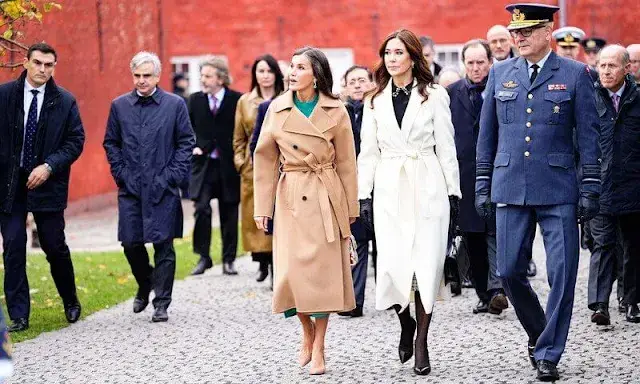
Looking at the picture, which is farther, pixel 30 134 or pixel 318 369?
pixel 30 134

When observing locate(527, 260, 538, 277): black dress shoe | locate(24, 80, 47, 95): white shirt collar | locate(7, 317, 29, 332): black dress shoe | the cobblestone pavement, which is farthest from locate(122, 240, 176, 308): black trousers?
locate(527, 260, 538, 277): black dress shoe

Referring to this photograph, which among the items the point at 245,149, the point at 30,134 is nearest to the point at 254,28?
the point at 245,149

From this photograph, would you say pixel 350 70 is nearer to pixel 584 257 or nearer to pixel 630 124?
pixel 630 124

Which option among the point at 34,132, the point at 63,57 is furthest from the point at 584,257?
the point at 63,57

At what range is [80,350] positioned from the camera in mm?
10242

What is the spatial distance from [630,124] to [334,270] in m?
2.99

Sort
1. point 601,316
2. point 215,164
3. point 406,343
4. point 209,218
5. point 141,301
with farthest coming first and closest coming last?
1. point 209,218
2. point 215,164
3. point 141,301
4. point 601,316
5. point 406,343

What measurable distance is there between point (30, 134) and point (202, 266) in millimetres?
4468

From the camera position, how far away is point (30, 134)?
36.9ft

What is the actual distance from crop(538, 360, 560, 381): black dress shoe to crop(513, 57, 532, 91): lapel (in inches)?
66.1

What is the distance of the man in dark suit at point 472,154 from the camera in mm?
11609

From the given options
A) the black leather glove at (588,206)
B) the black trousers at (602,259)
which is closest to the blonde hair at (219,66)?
the black trousers at (602,259)

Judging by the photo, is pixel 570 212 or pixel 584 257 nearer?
pixel 570 212

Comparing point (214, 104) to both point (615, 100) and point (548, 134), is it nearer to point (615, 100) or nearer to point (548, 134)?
point (615, 100)
